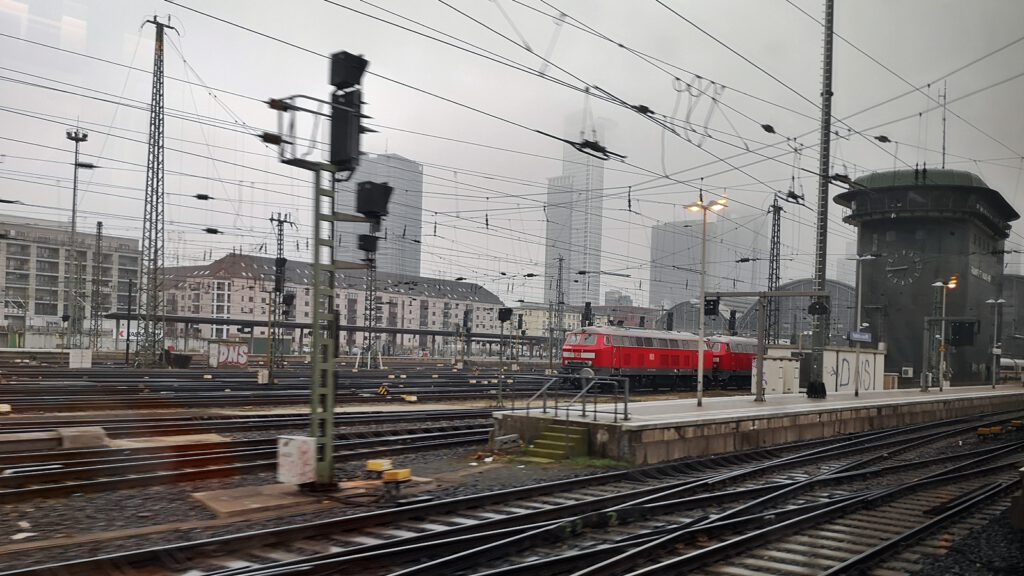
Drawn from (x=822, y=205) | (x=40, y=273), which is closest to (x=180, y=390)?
(x=822, y=205)

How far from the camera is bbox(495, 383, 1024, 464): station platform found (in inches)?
647

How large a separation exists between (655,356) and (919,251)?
3813 cm

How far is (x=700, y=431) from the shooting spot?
59.5 feet

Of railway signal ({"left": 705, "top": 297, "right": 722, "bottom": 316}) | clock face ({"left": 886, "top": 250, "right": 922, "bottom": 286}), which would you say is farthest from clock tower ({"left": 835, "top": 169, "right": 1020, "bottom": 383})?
railway signal ({"left": 705, "top": 297, "right": 722, "bottom": 316})

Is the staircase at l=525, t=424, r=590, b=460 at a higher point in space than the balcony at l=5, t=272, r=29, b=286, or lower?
lower

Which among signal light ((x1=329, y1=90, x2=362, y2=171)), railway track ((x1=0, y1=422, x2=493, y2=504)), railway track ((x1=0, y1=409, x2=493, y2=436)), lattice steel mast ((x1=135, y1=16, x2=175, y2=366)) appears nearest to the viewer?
→ signal light ((x1=329, y1=90, x2=362, y2=171))

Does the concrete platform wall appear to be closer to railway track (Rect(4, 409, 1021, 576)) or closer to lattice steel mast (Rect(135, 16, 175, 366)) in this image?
railway track (Rect(4, 409, 1021, 576))

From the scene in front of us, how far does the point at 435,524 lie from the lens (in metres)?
10.7

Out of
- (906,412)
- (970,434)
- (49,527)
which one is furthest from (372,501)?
(906,412)

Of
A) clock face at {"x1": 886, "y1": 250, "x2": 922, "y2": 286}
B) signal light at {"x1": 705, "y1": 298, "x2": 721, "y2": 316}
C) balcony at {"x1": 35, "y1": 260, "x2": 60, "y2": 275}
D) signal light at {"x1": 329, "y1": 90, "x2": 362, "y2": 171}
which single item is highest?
clock face at {"x1": 886, "y1": 250, "x2": 922, "y2": 286}

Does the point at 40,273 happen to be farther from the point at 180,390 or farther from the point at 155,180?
the point at 180,390

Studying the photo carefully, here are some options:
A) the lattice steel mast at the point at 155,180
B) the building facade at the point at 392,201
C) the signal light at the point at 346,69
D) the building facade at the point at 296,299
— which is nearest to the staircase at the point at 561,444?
the signal light at the point at 346,69

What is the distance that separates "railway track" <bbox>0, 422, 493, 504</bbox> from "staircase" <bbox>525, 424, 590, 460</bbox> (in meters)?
2.76

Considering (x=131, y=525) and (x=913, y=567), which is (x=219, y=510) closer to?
(x=131, y=525)
